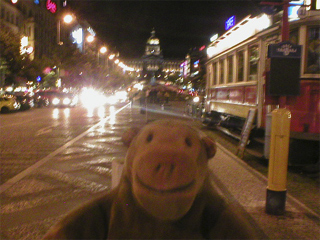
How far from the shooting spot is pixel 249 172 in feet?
26.0

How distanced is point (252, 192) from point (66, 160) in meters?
4.74

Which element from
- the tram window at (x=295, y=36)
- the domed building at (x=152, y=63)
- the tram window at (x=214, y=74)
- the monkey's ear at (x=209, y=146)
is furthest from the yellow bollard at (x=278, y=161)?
the domed building at (x=152, y=63)

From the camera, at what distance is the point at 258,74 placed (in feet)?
31.6

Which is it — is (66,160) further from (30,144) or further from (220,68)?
(220,68)

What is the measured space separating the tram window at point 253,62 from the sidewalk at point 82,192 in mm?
2159

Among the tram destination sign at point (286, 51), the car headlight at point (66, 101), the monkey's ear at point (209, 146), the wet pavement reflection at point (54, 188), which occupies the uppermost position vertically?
the tram destination sign at point (286, 51)

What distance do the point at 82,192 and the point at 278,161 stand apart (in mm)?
3224

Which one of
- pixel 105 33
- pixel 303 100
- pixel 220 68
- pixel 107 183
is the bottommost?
pixel 107 183

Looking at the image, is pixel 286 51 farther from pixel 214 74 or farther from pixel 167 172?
pixel 214 74

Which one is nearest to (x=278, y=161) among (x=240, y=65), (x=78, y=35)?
(x=240, y=65)

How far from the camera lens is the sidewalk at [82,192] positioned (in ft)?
15.8

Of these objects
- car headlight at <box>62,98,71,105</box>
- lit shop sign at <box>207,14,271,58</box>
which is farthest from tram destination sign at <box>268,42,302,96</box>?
car headlight at <box>62,98,71,105</box>

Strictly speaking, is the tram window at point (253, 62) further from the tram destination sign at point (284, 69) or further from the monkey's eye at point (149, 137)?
the monkey's eye at point (149, 137)

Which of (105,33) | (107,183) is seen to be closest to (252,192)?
(107,183)
